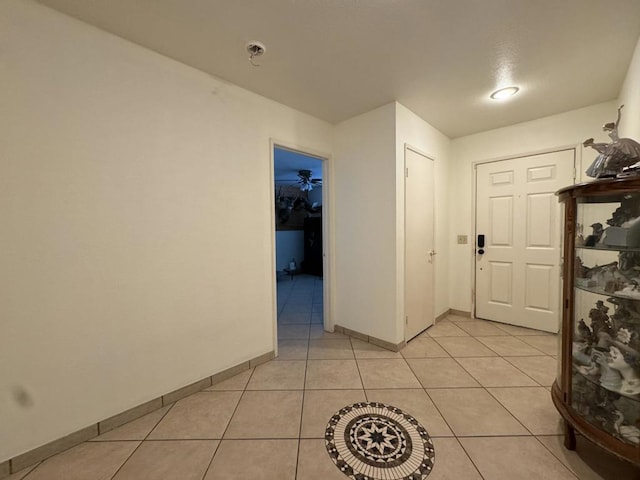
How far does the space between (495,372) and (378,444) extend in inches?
52.1

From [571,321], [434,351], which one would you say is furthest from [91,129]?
[434,351]

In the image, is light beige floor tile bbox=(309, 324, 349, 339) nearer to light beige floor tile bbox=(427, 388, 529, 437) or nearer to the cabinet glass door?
light beige floor tile bbox=(427, 388, 529, 437)

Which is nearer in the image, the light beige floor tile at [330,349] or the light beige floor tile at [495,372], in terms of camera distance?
the light beige floor tile at [495,372]

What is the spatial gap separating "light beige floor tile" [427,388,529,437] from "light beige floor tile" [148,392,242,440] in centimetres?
142

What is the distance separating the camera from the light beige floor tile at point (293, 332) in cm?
283

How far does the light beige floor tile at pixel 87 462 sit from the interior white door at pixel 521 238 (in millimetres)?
3670

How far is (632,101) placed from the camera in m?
1.78

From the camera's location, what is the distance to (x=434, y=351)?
96.0 inches

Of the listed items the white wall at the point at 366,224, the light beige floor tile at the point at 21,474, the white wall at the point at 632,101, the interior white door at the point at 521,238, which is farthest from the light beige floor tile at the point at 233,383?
the white wall at the point at 632,101

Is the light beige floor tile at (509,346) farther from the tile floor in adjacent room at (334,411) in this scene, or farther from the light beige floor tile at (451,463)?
the light beige floor tile at (451,463)

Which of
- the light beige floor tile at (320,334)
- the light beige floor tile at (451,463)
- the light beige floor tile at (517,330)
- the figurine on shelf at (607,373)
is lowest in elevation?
the light beige floor tile at (320,334)

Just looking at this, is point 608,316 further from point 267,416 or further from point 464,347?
point 267,416

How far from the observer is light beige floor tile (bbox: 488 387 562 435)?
1.50 m

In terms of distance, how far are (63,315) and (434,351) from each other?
2.83 metres
